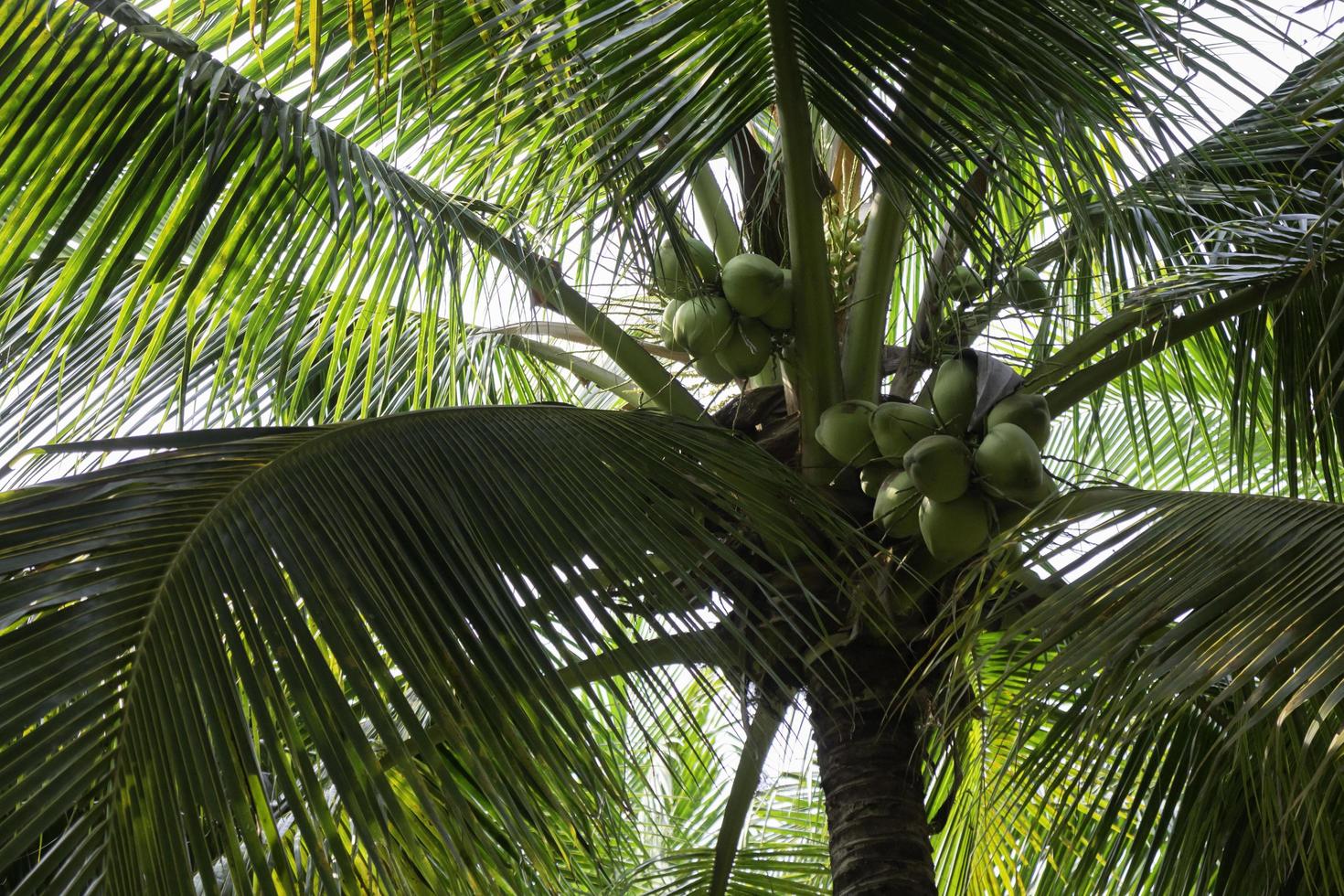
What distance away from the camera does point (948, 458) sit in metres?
2.10

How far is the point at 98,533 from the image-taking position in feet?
4.93

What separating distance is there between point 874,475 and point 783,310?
1.10 feet

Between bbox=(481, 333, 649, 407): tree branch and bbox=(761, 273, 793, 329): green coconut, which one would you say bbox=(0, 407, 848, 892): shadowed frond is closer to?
bbox=(761, 273, 793, 329): green coconut

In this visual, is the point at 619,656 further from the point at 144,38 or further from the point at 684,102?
the point at 144,38

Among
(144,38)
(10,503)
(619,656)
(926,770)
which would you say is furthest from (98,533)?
(926,770)

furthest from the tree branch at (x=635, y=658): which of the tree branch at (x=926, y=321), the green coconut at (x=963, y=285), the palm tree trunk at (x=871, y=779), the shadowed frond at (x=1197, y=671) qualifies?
the green coconut at (x=963, y=285)

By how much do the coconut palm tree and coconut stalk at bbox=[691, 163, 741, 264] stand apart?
2cm

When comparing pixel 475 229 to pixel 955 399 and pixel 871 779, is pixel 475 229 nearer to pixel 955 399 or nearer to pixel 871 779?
pixel 955 399

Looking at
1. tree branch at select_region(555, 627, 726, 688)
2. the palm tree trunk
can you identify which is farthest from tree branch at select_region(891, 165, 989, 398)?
tree branch at select_region(555, 627, 726, 688)

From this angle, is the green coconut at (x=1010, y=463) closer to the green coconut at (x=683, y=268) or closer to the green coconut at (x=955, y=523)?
the green coconut at (x=955, y=523)

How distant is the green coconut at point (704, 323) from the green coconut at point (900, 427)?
13.1 inches

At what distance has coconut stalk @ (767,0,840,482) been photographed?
6.64 ft

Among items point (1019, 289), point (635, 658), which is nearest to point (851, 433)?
point (1019, 289)

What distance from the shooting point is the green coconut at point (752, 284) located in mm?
2295
